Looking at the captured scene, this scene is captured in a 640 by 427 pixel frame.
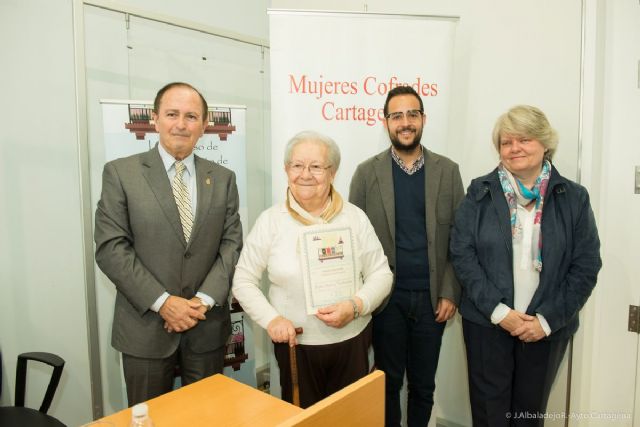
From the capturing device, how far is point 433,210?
2.36 metres

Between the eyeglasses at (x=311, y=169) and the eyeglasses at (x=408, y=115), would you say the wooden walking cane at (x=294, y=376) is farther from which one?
the eyeglasses at (x=408, y=115)

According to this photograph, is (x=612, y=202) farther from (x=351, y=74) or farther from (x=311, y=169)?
(x=311, y=169)

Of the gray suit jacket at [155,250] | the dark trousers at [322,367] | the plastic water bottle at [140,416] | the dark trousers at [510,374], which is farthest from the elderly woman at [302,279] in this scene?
the plastic water bottle at [140,416]

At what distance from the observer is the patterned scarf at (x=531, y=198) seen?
82.8 inches

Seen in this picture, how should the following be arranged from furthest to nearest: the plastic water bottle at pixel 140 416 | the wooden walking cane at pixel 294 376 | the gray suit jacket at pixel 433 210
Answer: the gray suit jacket at pixel 433 210 < the wooden walking cane at pixel 294 376 < the plastic water bottle at pixel 140 416

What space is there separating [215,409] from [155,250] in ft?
2.63

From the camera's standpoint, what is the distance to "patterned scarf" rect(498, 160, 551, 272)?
82.8 inches

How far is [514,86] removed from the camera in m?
2.82

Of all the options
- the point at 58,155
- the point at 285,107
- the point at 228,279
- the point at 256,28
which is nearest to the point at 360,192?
the point at 285,107

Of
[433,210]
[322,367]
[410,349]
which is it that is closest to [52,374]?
[322,367]

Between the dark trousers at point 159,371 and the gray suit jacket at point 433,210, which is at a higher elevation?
the gray suit jacket at point 433,210

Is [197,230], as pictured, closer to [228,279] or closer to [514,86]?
[228,279]

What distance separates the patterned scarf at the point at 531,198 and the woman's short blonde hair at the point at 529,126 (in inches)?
5.0

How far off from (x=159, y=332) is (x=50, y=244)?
1.13 meters
